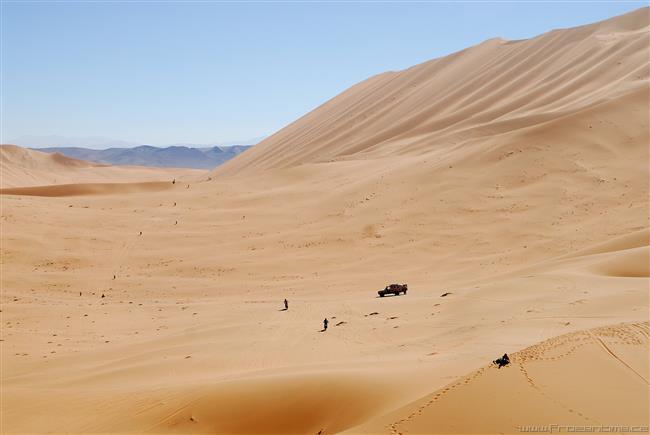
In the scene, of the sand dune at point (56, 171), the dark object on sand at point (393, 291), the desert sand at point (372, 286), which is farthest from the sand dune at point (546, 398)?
the sand dune at point (56, 171)

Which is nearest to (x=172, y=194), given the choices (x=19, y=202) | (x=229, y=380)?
(x=19, y=202)

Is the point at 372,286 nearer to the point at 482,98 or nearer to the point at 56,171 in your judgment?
the point at 482,98

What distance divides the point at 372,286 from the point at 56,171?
95467mm

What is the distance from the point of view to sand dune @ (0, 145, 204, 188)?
258 feet

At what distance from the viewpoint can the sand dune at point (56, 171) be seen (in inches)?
3100

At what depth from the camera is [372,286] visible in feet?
57.9

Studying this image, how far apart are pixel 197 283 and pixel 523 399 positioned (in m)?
14.4

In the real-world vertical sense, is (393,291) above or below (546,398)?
below

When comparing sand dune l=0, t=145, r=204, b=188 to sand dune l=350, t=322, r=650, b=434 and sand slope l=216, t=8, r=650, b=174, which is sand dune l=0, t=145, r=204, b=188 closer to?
sand slope l=216, t=8, r=650, b=174

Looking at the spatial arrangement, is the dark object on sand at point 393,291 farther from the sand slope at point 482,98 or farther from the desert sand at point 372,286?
the sand slope at point 482,98

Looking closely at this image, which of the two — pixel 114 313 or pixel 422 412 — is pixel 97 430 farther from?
pixel 114 313

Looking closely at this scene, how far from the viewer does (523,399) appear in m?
5.89

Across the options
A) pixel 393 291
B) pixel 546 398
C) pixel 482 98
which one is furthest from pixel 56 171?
pixel 546 398

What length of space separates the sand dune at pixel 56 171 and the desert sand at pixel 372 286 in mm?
48696
